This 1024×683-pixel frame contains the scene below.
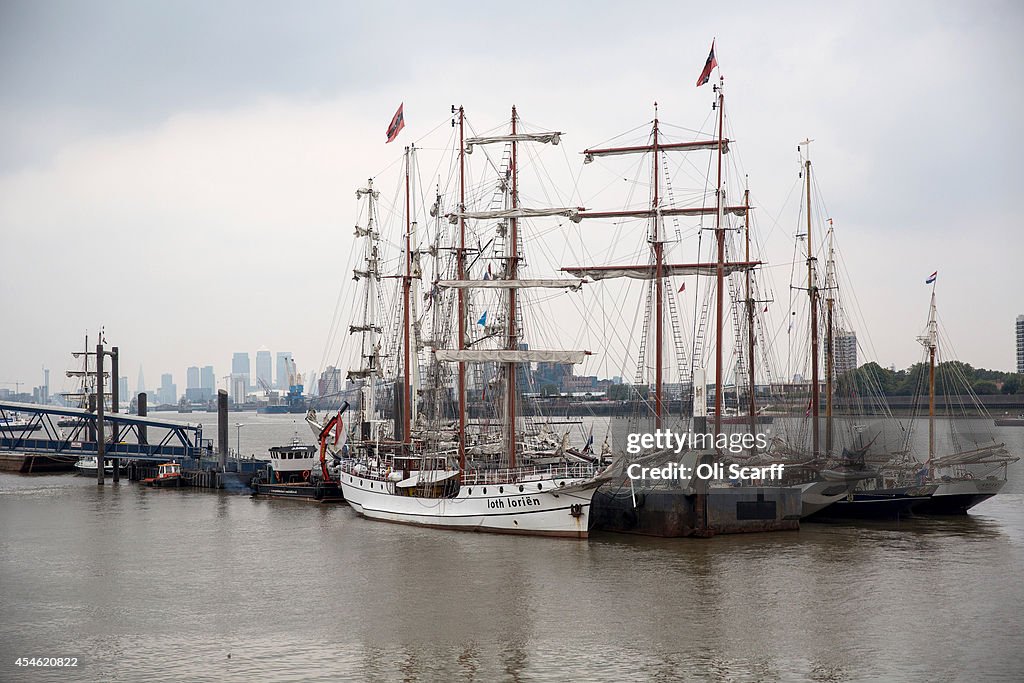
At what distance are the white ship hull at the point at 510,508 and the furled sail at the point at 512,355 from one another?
6.62 m

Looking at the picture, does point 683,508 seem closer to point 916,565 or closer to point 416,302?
point 916,565

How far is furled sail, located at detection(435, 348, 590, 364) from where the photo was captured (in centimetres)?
5181

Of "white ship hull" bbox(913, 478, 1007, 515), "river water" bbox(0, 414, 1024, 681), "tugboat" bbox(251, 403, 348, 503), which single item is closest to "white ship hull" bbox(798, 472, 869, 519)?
"river water" bbox(0, 414, 1024, 681)

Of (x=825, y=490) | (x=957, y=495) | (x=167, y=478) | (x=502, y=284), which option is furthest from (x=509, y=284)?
(x=167, y=478)

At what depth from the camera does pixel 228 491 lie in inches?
2844

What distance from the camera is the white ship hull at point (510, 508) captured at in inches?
1838

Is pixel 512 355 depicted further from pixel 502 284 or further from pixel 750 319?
pixel 750 319

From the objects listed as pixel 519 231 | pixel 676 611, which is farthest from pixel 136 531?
pixel 676 611

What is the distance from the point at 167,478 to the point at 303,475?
12.1 metres

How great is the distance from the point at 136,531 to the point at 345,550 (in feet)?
41.8

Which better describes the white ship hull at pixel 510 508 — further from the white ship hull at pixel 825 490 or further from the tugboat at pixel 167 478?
the tugboat at pixel 167 478

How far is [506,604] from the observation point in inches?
1351

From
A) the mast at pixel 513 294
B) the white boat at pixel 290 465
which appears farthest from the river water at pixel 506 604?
the white boat at pixel 290 465

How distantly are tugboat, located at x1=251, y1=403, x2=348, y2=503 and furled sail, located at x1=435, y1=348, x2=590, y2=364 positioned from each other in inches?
665
